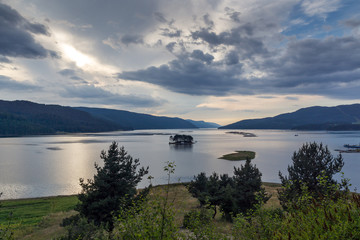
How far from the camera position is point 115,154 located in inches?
906

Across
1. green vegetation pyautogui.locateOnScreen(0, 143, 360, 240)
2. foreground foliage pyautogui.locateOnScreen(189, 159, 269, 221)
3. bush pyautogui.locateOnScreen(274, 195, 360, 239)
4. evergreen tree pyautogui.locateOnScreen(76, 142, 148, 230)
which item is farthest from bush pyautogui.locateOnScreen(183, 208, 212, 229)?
foreground foliage pyautogui.locateOnScreen(189, 159, 269, 221)

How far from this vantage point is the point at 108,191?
71.2 ft

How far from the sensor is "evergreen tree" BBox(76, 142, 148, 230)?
2038cm

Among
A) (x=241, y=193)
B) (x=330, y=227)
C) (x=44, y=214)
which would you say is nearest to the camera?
(x=330, y=227)

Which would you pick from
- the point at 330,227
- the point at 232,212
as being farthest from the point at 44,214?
the point at 330,227

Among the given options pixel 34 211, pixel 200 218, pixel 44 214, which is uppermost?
pixel 200 218

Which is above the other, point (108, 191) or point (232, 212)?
point (108, 191)

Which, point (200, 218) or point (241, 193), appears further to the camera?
point (241, 193)

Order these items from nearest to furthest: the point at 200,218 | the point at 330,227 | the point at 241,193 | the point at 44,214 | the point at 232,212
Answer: the point at 330,227 < the point at 200,218 < the point at 232,212 < the point at 241,193 < the point at 44,214

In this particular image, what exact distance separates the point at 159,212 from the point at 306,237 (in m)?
6.02

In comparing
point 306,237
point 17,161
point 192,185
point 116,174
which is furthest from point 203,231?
point 17,161

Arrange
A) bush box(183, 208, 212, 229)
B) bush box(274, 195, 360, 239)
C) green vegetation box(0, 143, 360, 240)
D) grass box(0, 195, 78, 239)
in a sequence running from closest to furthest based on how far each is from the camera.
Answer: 1. bush box(274, 195, 360, 239)
2. green vegetation box(0, 143, 360, 240)
3. bush box(183, 208, 212, 229)
4. grass box(0, 195, 78, 239)

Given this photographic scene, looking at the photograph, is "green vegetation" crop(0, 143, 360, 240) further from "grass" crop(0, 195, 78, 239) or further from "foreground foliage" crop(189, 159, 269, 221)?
"grass" crop(0, 195, 78, 239)

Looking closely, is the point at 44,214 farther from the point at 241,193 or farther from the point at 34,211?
the point at 241,193
